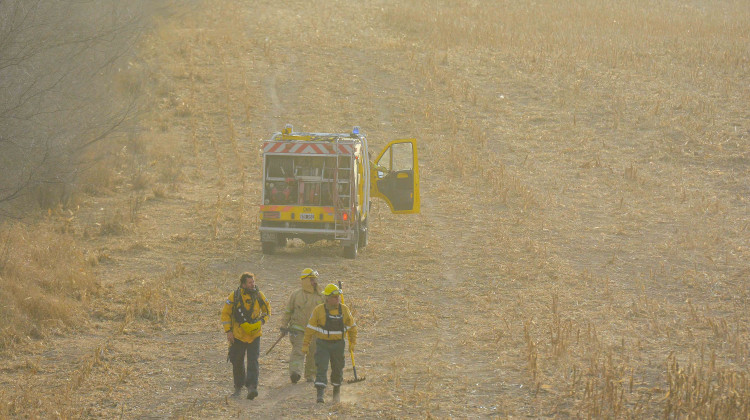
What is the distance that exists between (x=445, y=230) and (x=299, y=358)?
9.58 meters

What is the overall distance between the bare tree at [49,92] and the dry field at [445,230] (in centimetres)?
129

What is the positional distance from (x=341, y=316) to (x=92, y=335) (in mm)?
4824

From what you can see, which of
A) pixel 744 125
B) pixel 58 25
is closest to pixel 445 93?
pixel 744 125

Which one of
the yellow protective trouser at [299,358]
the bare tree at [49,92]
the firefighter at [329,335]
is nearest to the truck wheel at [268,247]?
the bare tree at [49,92]

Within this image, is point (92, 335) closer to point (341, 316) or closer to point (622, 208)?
point (341, 316)

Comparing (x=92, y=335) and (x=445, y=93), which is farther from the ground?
(x=445, y=93)

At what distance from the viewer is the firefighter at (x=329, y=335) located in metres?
10.2

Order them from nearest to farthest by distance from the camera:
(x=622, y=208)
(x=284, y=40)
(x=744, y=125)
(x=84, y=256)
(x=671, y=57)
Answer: (x=84, y=256), (x=622, y=208), (x=744, y=125), (x=671, y=57), (x=284, y=40)

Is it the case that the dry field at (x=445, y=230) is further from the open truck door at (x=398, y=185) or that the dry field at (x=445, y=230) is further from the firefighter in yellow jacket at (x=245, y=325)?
the open truck door at (x=398, y=185)

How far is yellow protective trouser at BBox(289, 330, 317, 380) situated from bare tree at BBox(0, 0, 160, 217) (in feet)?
23.9

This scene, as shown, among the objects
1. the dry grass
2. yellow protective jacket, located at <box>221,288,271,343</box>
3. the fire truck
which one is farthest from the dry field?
yellow protective jacket, located at <box>221,288,271,343</box>

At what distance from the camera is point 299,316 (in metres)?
11.0

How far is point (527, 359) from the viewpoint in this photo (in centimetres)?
1155

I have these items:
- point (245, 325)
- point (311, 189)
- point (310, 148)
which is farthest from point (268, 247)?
point (245, 325)
